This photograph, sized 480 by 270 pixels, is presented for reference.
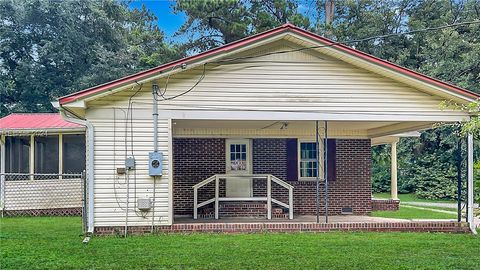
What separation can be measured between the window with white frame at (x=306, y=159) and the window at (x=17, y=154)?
8334mm

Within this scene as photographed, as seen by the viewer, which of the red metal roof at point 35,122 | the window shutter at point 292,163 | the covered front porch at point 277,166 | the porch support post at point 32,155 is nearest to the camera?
the covered front porch at point 277,166

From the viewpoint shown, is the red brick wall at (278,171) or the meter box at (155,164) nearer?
the meter box at (155,164)

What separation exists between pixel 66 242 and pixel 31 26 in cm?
2134

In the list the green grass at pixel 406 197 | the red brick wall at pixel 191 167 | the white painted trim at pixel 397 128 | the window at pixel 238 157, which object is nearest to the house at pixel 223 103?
the white painted trim at pixel 397 128

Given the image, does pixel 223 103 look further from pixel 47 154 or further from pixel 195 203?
pixel 47 154

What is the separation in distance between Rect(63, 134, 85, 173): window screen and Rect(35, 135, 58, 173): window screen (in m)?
A: 0.30

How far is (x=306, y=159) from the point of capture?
48.6 feet

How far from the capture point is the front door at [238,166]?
14.4 meters

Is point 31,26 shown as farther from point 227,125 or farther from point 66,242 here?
point 66,242

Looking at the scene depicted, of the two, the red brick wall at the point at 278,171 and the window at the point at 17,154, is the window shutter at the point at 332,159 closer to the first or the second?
the red brick wall at the point at 278,171

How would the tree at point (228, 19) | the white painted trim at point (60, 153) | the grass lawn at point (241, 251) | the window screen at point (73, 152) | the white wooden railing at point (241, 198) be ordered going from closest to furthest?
the grass lawn at point (241, 251) < the white wooden railing at point (241, 198) < the white painted trim at point (60, 153) < the window screen at point (73, 152) < the tree at point (228, 19)

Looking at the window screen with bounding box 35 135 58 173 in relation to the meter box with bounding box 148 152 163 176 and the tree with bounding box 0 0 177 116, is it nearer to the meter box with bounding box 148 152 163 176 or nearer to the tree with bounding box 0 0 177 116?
the meter box with bounding box 148 152 163 176

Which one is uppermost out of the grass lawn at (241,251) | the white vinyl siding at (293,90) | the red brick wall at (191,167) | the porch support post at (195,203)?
the white vinyl siding at (293,90)

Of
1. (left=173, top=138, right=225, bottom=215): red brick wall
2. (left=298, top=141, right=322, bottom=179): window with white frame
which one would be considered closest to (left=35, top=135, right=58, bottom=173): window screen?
(left=173, top=138, right=225, bottom=215): red brick wall
